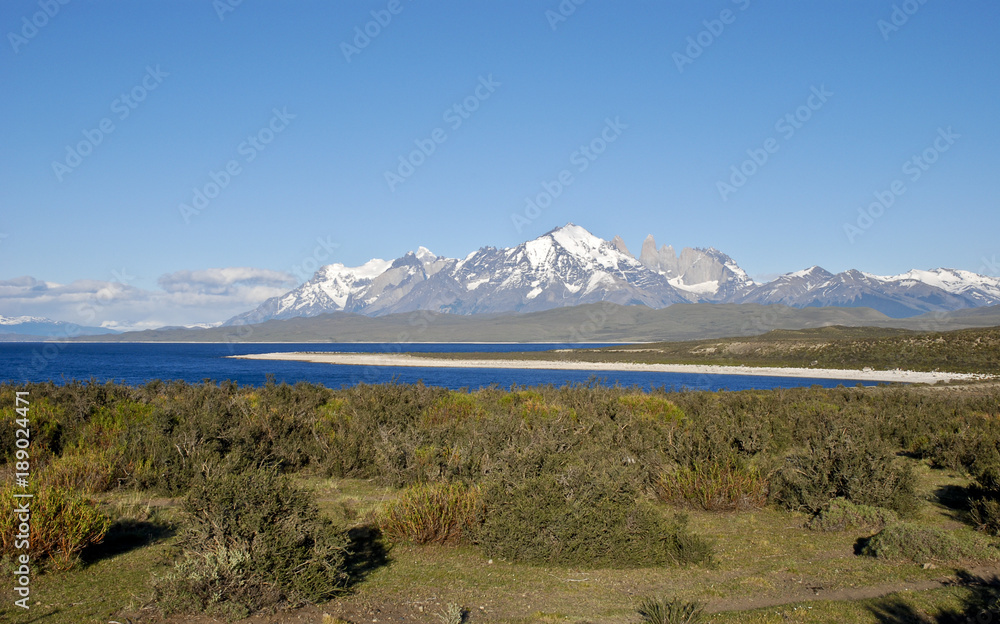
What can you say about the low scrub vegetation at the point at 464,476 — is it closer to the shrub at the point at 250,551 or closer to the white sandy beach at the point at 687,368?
the shrub at the point at 250,551

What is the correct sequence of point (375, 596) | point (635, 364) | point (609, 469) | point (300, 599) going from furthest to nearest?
point (635, 364) → point (609, 469) → point (375, 596) → point (300, 599)

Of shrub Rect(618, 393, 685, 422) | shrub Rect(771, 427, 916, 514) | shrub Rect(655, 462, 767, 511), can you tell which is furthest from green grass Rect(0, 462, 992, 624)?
shrub Rect(618, 393, 685, 422)

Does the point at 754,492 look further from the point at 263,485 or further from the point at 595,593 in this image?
the point at 263,485

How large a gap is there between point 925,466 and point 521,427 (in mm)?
9813

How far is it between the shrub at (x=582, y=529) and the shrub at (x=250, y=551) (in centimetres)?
234

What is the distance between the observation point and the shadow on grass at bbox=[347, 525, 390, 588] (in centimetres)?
803

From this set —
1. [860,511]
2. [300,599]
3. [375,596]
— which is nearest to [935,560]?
[860,511]

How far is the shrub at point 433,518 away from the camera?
9391 millimetres

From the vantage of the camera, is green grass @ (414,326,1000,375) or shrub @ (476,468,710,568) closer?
shrub @ (476,468,710,568)

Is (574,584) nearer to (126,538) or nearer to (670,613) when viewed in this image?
(670,613)

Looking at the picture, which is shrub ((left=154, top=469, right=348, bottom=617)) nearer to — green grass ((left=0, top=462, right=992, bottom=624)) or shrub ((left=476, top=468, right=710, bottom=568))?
green grass ((left=0, top=462, right=992, bottom=624))

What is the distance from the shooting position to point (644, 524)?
8812 mm

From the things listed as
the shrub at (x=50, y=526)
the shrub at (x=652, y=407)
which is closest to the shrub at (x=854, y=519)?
the shrub at (x=652, y=407)

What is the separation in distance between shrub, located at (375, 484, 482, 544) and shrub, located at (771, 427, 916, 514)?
227 inches
